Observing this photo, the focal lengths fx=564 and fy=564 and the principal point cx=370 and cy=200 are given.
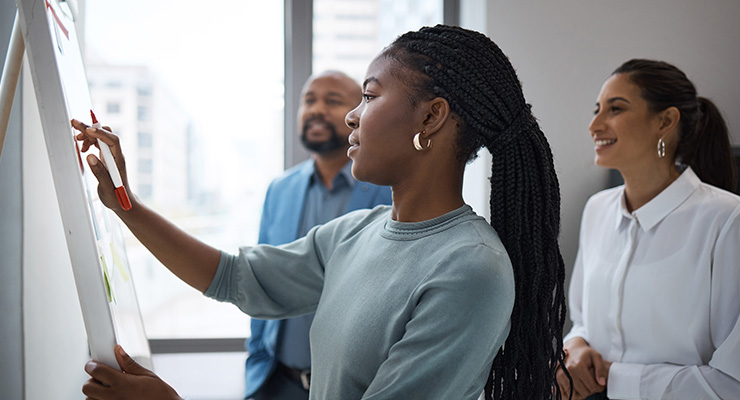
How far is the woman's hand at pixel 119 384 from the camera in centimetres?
75

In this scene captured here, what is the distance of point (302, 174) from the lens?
6.71ft

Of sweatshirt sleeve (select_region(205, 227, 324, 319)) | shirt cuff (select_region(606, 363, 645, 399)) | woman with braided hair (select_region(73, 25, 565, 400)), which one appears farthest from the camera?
shirt cuff (select_region(606, 363, 645, 399))

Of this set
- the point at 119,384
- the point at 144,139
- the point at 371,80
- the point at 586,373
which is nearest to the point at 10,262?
the point at 119,384

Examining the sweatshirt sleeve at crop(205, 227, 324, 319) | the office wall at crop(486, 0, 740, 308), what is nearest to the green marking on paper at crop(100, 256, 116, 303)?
the sweatshirt sleeve at crop(205, 227, 324, 319)

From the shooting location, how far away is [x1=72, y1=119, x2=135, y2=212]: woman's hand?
2.74 feet

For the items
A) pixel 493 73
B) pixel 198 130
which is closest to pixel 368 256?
pixel 493 73

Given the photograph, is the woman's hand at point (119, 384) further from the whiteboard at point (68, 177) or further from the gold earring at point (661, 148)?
the gold earring at point (661, 148)

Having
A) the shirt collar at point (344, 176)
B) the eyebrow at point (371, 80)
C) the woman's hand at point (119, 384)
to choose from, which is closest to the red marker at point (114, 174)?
the woman's hand at point (119, 384)

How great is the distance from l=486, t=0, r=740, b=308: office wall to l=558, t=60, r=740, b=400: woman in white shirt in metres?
0.40

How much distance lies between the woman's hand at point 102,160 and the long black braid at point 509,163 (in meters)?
0.46

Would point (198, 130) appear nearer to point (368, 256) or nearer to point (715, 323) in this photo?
point (368, 256)

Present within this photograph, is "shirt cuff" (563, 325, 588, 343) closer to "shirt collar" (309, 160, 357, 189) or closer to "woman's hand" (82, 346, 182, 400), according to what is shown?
"shirt collar" (309, 160, 357, 189)

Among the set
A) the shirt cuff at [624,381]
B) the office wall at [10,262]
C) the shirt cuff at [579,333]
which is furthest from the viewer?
the shirt cuff at [579,333]

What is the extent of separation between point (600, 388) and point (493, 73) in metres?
1.01
